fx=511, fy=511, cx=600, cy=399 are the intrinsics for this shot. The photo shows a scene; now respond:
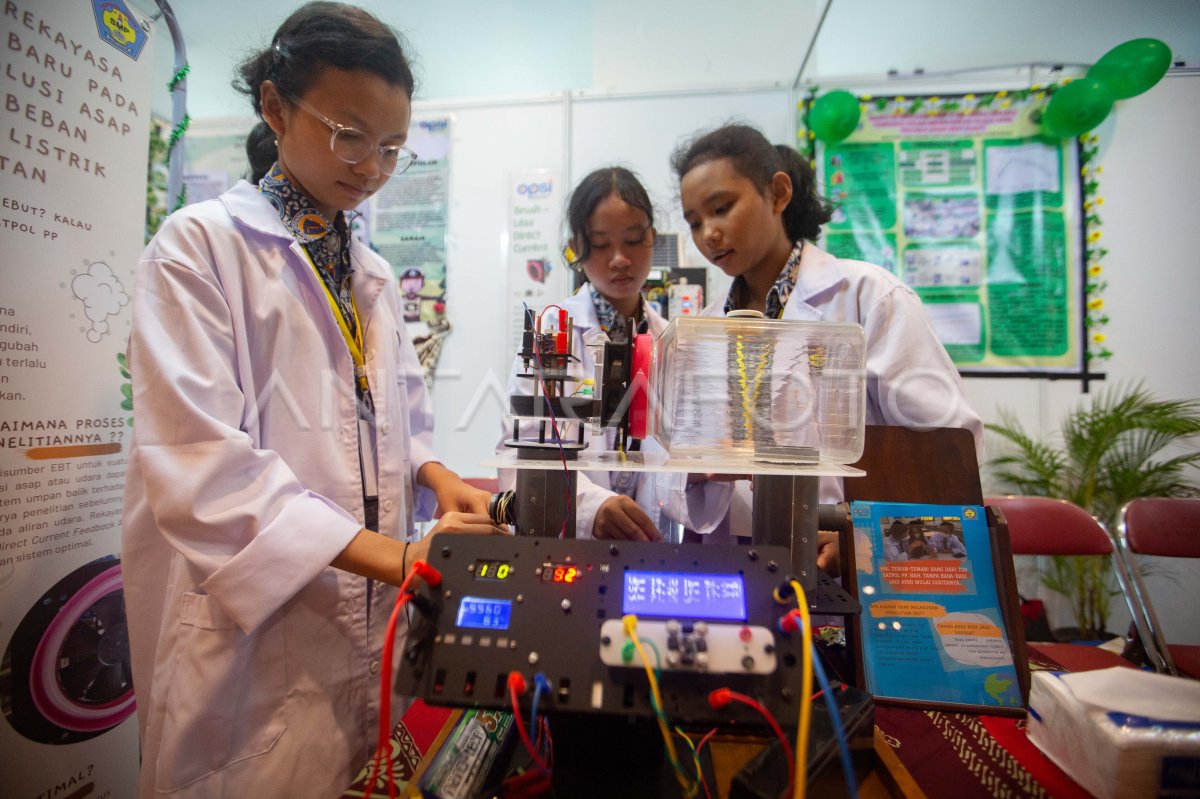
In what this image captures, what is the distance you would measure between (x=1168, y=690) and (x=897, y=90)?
2.61 meters

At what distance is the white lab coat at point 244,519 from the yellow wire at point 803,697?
588mm

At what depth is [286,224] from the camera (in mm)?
958

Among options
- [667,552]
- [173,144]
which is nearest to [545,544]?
[667,552]

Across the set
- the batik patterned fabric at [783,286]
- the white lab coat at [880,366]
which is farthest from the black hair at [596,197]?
the white lab coat at [880,366]

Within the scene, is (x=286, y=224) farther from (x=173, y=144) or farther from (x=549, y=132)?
(x=549, y=132)

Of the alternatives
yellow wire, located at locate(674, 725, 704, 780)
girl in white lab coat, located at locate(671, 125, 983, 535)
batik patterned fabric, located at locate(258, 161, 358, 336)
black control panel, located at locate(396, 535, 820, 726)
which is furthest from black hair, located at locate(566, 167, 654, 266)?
yellow wire, located at locate(674, 725, 704, 780)

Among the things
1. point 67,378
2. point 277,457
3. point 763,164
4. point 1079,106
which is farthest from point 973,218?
point 67,378

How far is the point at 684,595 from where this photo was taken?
1.73 ft

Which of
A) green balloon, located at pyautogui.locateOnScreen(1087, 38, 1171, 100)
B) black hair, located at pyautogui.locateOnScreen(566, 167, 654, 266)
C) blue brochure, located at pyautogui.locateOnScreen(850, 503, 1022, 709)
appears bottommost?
blue brochure, located at pyautogui.locateOnScreen(850, 503, 1022, 709)

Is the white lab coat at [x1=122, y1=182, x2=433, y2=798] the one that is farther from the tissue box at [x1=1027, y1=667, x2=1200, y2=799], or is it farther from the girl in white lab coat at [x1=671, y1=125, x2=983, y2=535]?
the tissue box at [x1=1027, y1=667, x2=1200, y2=799]

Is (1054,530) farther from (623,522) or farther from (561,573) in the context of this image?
(561,573)

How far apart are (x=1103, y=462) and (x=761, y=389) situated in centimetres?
239

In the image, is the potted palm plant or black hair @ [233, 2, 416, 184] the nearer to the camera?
black hair @ [233, 2, 416, 184]

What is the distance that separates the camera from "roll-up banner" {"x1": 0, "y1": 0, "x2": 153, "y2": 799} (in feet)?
3.27
